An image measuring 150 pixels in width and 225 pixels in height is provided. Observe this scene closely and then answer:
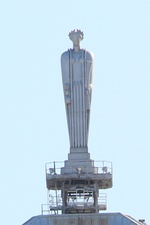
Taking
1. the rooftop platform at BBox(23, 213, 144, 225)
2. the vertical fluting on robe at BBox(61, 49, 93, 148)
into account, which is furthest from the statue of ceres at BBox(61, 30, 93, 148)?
the rooftop platform at BBox(23, 213, 144, 225)

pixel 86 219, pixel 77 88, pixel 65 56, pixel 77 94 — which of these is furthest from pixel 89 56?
pixel 86 219

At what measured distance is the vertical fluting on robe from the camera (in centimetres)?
12781

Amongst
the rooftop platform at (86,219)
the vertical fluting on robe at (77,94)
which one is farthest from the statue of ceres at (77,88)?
the rooftop platform at (86,219)

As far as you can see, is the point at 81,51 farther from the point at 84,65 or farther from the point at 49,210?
the point at 49,210

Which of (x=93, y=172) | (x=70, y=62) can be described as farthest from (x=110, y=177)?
(x=70, y=62)

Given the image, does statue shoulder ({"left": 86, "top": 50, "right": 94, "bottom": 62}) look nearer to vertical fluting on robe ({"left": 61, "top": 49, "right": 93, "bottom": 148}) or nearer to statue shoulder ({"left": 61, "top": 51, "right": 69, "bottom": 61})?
vertical fluting on robe ({"left": 61, "top": 49, "right": 93, "bottom": 148})

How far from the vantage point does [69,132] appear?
128 metres

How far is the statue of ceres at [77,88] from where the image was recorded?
419 feet

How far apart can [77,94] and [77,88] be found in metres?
0.51

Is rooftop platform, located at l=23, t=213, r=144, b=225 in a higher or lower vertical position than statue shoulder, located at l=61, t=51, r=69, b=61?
lower

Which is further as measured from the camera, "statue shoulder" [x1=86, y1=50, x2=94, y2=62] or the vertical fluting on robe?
"statue shoulder" [x1=86, y1=50, x2=94, y2=62]

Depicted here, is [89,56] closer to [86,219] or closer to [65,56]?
[65,56]

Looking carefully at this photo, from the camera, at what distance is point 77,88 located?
12825 centimetres

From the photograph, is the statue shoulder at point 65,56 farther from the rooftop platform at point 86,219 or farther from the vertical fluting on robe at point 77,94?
the rooftop platform at point 86,219
